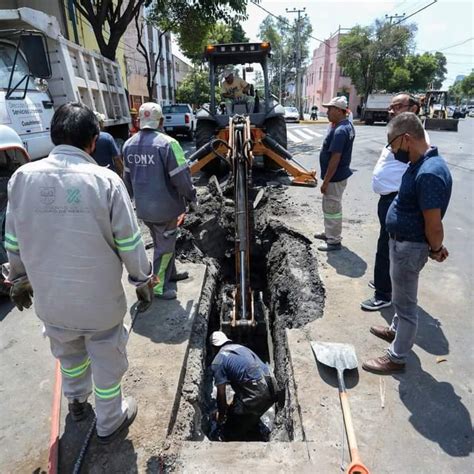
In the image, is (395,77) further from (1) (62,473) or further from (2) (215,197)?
(1) (62,473)

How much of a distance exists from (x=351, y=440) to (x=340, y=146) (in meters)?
3.13

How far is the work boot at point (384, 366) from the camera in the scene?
284 cm

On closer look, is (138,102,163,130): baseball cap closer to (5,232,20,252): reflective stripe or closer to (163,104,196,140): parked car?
(5,232,20,252): reflective stripe

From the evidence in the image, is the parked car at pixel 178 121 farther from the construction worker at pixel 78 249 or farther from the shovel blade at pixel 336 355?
the construction worker at pixel 78 249

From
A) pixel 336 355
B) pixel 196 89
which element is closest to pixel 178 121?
pixel 336 355

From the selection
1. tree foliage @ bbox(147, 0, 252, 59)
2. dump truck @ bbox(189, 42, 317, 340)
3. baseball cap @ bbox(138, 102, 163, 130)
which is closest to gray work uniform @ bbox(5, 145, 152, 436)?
baseball cap @ bbox(138, 102, 163, 130)

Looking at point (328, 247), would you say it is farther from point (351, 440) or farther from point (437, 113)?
point (437, 113)

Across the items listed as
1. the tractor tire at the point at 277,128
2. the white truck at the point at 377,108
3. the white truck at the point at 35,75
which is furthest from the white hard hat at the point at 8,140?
the white truck at the point at 377,108

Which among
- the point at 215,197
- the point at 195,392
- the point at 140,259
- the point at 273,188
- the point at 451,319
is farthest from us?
the point at 273,188

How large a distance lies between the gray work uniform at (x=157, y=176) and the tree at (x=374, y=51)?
1411 inches

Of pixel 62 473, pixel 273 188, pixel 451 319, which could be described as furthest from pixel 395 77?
pixel 62 473

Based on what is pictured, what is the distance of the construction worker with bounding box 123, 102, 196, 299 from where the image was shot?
3.51 m

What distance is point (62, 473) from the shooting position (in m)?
2.15

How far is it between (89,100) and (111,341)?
19.4ft
